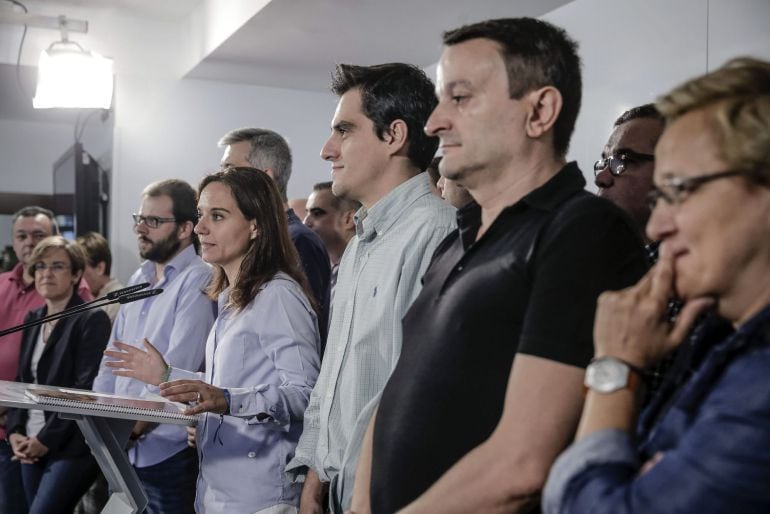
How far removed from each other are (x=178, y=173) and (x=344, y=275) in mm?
3878

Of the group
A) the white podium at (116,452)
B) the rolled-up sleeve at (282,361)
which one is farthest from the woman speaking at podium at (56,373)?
the rolled-up sleeve at (282,361)

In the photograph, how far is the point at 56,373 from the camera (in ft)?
11.4

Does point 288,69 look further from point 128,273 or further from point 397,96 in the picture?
point 397,96

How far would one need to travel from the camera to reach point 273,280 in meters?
2.31

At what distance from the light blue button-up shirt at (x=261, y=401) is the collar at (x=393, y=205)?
425 mm

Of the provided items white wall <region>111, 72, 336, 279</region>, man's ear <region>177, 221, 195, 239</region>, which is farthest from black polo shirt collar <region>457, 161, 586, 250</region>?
white wall <region>111, 72, 336, 279</region>

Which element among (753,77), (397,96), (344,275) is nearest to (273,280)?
(344,275)

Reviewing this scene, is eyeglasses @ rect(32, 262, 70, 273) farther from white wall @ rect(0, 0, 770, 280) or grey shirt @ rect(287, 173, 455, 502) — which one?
grey shirt @ rect(287, 173, 455, 502)

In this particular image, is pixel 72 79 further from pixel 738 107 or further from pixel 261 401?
pixel 738 107

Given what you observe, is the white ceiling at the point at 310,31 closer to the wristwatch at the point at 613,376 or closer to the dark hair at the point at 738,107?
the dark hair at the point at 738,107

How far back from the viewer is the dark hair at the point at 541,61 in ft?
4.49

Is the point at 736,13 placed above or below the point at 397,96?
above

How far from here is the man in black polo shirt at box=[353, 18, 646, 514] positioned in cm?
114

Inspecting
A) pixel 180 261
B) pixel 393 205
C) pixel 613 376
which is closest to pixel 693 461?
pixel 613 376
